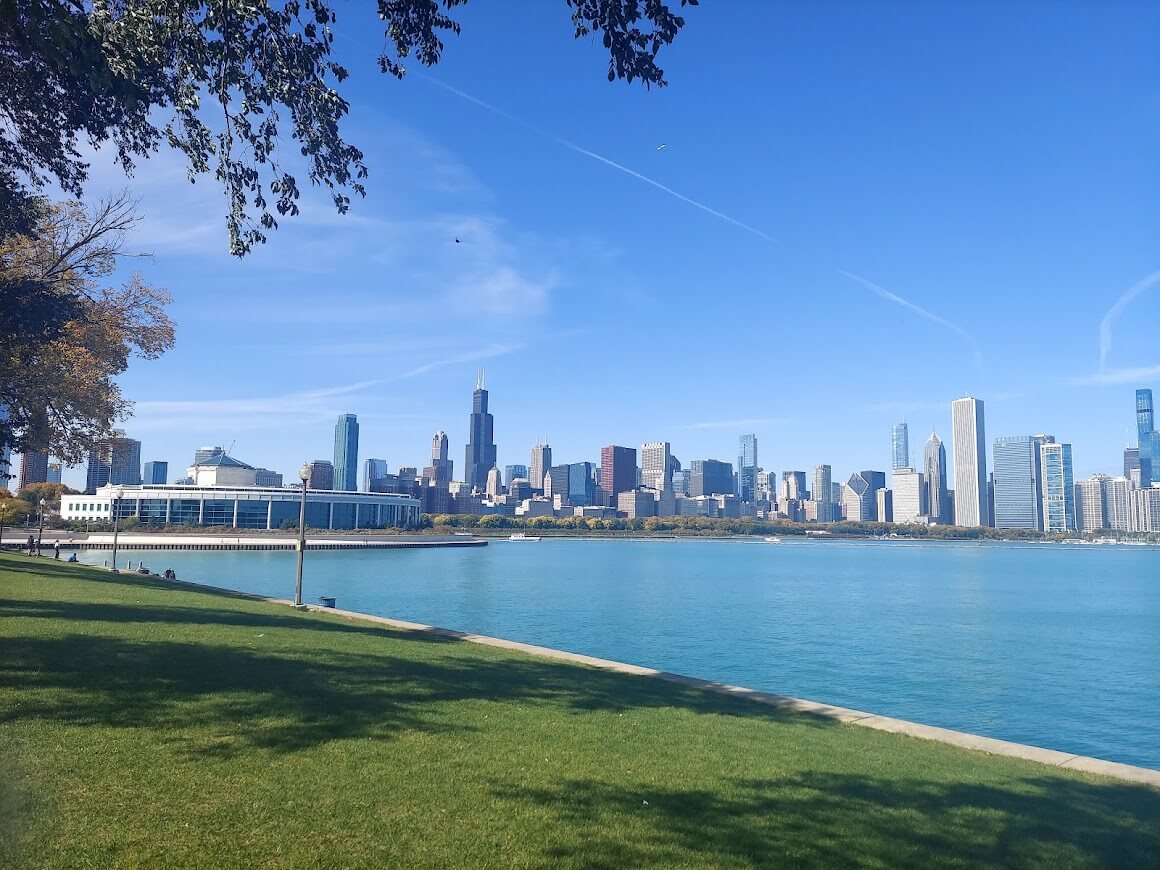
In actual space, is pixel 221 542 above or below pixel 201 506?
below

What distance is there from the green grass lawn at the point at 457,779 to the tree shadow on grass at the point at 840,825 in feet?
0.10

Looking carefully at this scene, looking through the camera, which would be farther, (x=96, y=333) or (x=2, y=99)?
(x=96, y=333)

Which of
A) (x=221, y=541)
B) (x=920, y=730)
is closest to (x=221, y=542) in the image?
(x=221, y=541)

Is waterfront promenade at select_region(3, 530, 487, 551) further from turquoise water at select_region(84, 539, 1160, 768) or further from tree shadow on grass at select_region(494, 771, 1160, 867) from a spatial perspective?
tree shadow on grass at select_region(494, 771, 1160, 867)

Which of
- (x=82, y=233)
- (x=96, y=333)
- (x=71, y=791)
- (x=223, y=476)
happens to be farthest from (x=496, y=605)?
(x=223, y=476)

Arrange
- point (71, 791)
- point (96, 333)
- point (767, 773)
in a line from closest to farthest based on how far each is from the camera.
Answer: point (71, 791), point (767, 773), point (96, 333)

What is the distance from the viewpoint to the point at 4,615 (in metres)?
17.5

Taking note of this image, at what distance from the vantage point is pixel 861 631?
47844 millimetres

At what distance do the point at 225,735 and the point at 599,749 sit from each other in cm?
450

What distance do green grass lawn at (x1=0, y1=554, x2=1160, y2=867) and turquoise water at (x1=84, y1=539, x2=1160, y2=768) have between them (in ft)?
53.9

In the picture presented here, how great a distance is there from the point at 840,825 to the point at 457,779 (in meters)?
3.95

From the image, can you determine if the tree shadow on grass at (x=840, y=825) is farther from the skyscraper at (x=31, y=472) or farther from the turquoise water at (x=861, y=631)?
the skyscraper at (x=31, y=472)

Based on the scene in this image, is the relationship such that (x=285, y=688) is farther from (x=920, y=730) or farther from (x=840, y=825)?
(x=920, y=730)

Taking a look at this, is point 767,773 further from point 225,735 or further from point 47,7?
point 47,7
